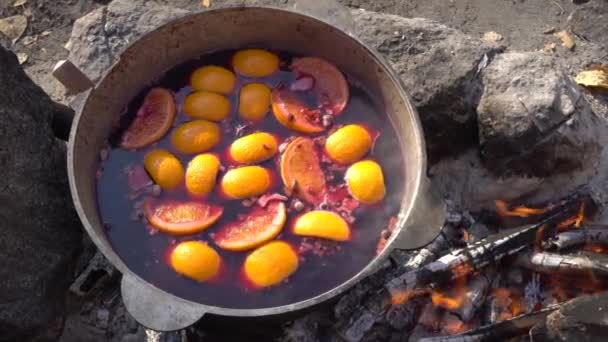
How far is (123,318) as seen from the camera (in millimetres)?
3768

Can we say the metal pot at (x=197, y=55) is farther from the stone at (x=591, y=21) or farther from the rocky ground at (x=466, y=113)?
the stone at (x=591, y=21)

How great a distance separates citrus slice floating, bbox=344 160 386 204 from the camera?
11.1ft

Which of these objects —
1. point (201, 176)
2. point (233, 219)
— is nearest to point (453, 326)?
point (233, 219)

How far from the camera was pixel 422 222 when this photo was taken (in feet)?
9.81

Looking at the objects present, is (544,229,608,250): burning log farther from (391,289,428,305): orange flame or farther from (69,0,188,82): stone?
(69,0,188,82): stone

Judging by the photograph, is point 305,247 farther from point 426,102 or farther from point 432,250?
point 426,102

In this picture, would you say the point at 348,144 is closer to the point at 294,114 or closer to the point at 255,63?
the point at 294,114

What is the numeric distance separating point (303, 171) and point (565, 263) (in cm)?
175

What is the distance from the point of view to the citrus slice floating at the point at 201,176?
343cm

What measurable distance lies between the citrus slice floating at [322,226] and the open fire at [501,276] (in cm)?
63

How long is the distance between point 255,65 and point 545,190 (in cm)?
222

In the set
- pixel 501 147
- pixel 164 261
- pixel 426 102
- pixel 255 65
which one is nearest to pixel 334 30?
pixel 255 65

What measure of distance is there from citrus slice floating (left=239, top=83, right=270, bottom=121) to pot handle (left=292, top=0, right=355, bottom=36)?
60 cm

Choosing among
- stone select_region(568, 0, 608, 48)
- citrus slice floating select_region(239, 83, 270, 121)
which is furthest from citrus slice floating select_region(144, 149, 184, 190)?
stone select_region(568, 0, 608, 48)
